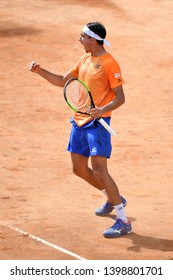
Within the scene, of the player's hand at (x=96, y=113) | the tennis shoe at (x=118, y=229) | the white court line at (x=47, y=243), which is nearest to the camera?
the white court line at (x=47, y=243)

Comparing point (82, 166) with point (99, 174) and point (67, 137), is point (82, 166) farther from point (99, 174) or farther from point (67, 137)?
point (67, 137)

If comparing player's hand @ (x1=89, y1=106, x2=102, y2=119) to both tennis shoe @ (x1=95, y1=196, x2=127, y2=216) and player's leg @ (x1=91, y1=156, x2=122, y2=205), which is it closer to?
player's leg @ (x1=91, y1=156, x2=122, y2=205)

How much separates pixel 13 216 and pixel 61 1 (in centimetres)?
1477

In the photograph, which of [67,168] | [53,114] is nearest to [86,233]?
[67,168]

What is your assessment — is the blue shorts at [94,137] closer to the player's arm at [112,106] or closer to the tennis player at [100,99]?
the tennis player at [100,99]

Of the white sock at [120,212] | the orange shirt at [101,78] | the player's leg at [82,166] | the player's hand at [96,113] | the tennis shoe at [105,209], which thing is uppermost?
the orange shirt at [101,78]

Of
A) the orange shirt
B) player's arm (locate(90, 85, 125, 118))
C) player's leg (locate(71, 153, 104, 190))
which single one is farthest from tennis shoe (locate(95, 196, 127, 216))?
player's arm (locate(90, 85, 125, 118))

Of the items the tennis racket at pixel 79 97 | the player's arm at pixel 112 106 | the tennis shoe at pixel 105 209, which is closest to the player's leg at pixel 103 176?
the tennis racket at pixel 79 97

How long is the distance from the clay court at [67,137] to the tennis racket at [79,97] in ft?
5.23

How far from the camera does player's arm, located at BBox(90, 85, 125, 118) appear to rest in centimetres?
1097

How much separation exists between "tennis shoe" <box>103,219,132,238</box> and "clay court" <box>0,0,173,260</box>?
0.09m

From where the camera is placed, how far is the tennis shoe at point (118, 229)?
1141cm

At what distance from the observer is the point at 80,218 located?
1226cm

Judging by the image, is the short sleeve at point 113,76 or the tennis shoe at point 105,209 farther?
the tennis shoe at point 105,209
